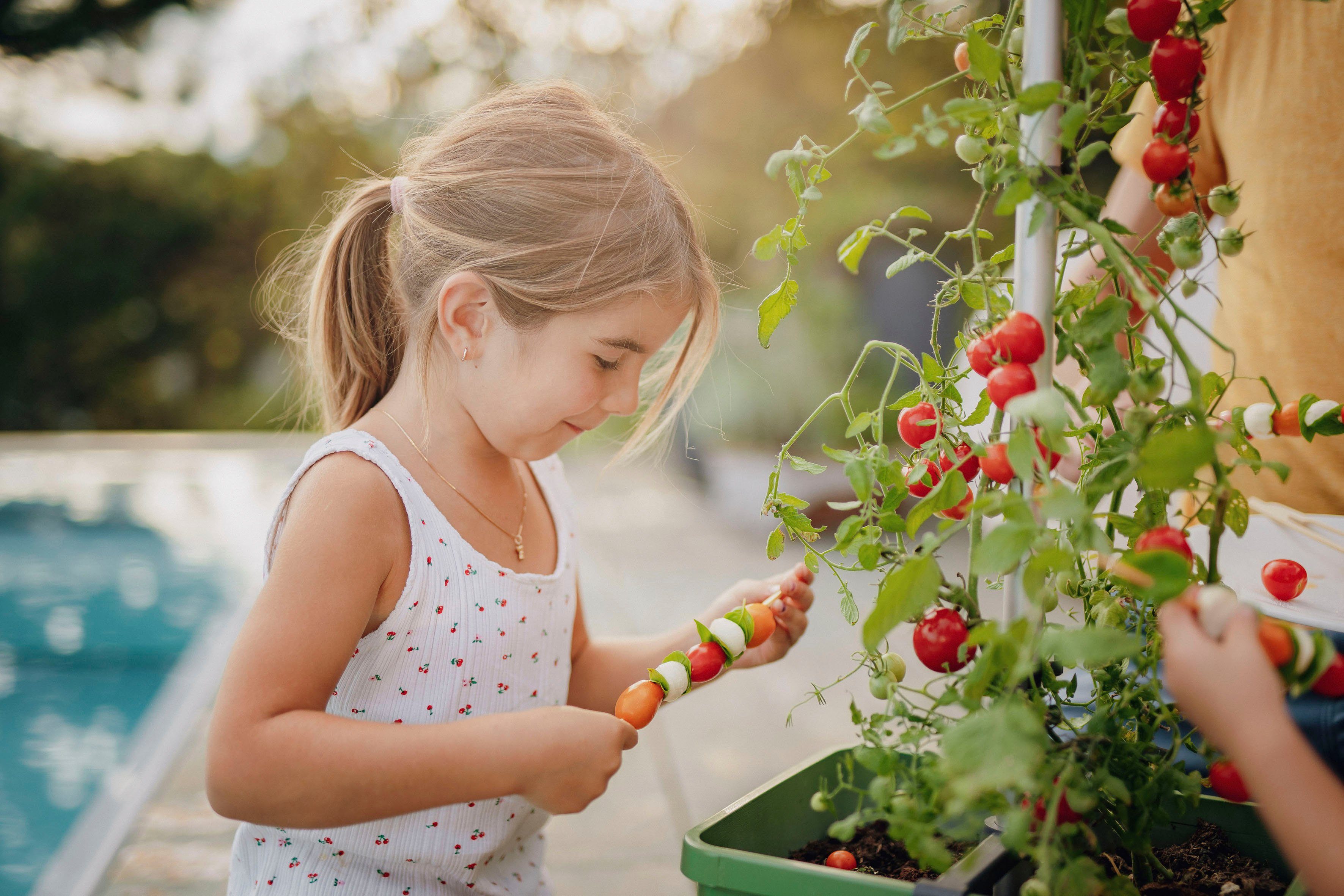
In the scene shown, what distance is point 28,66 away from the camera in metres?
9.95

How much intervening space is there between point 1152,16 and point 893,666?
0.43 m

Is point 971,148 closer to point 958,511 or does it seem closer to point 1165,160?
point 1165,160

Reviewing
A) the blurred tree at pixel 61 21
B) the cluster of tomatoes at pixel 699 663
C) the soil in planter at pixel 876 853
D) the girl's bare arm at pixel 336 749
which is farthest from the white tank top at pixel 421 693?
the blurred tree at pixel 61 21

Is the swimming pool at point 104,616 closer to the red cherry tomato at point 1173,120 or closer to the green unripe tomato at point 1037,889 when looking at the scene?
the green unripe tomato at point 1037,889

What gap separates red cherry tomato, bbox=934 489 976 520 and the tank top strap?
53 centimetres

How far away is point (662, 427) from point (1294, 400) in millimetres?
698

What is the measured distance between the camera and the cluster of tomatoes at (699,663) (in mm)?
757

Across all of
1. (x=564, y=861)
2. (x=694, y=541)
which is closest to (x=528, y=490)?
(x=564, y=861)

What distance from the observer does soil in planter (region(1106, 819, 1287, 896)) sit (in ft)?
2.16

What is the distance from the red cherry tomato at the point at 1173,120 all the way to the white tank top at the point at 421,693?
70cm

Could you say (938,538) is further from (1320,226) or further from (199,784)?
(199,784)

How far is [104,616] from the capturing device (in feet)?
14.2

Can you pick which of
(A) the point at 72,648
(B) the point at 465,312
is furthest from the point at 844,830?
(A) the point at 72,648

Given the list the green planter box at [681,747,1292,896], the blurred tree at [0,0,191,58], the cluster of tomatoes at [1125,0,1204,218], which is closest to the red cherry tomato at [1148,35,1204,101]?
the cluster of tomatoes at [1125,0,1204,218]
